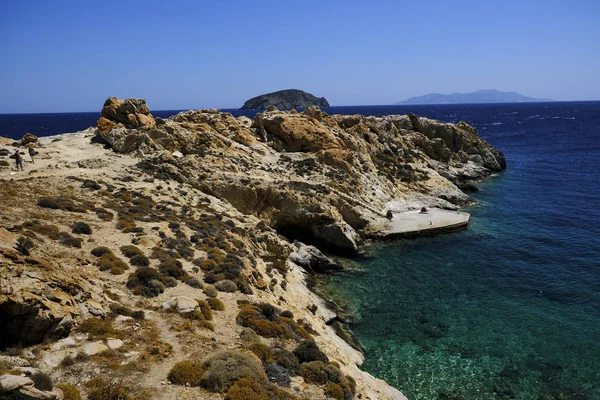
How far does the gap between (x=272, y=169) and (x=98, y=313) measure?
37.6 metres

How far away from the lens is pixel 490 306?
104 ft

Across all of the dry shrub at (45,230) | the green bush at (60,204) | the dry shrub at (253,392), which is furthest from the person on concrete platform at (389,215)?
the dry shrub at (253,392)

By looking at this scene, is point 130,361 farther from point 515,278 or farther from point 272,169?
point 272,169

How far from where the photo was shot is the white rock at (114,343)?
15242mm

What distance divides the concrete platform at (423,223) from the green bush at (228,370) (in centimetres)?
3448

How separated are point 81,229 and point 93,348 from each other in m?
12.1

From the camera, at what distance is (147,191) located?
125 feet

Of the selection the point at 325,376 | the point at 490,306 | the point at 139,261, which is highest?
the point at 139,261

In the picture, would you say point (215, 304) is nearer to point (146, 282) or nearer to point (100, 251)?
point (146, 282)

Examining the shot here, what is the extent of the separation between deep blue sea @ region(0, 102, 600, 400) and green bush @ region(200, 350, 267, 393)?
1126cm

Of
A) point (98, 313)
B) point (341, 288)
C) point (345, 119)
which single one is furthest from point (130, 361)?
point (345, 119)


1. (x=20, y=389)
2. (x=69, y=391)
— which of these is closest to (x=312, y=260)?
(x=69, y=391)

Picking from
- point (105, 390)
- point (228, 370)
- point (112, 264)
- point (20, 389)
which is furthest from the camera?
point (112, 264)

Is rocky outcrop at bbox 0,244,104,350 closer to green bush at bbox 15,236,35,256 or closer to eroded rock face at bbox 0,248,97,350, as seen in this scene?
eroded rock face at bbox 0,248,97,350
